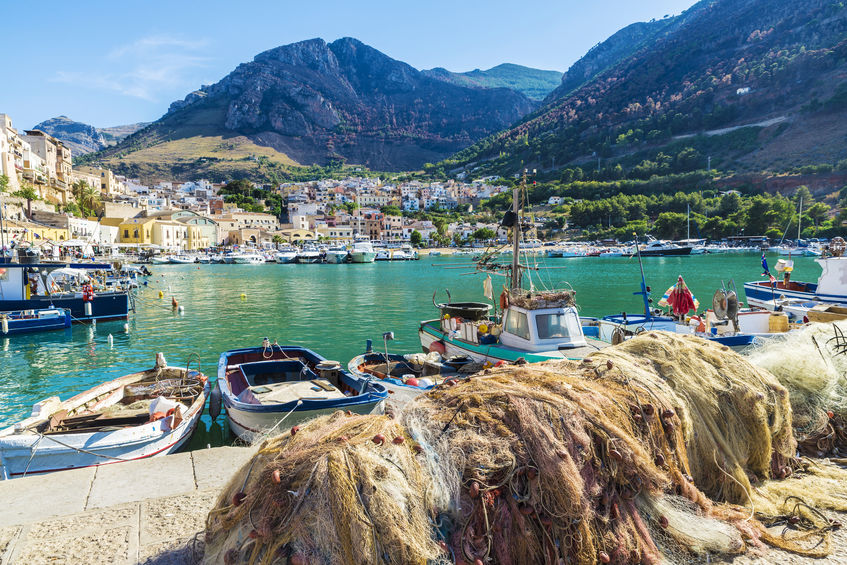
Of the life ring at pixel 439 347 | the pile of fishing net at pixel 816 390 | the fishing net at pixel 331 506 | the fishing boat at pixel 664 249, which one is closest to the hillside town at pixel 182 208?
the life ring at pixel 439 347

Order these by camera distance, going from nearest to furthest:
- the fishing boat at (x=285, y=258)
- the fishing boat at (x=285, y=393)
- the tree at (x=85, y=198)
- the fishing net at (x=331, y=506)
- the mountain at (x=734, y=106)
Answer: the fishing net at (x=331, y=506), the fishing boat at (x=285, y=393), the tree at (x=85, y=198), the fishing boat at (x=285, y=258), the mountain at (x=734, y=106)

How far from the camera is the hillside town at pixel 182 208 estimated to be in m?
56.5

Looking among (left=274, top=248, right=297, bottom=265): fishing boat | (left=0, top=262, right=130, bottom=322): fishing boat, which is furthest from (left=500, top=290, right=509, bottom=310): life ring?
(left=274, top=248, right=297, bottom=265): fishing boat

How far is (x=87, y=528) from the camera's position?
4.00 meters

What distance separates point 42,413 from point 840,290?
75.5 ft

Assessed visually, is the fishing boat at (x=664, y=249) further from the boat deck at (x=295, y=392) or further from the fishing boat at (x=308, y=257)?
the boat deck at (x=295, y=392)

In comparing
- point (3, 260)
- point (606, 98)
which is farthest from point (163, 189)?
point (606, 98)

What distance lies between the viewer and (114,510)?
4.30 m

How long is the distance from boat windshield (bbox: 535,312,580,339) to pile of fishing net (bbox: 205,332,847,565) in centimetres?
537

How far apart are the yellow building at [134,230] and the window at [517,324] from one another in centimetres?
9349

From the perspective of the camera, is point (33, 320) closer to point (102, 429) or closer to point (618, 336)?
point (102, 429)

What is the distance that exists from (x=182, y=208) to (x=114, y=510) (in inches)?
5125

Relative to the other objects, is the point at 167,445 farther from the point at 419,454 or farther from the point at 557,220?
the point at 557,220

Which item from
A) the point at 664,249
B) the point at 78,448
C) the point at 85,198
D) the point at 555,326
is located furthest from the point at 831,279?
the point at 85,198
